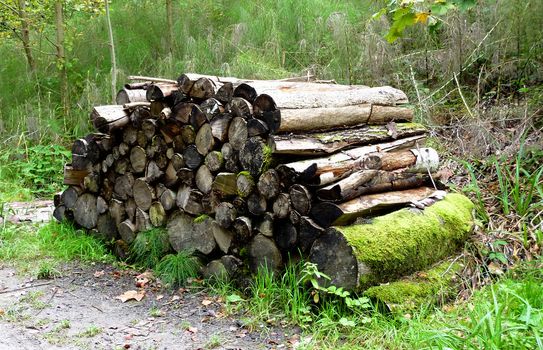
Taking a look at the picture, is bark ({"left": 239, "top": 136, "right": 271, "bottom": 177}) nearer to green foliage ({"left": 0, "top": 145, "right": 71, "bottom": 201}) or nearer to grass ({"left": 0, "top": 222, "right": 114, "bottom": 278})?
grass ({"left": 0, "top": 222, "right": 114, "bottom": 278})

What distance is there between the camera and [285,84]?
5156mm

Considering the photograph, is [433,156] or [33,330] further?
[433,156]

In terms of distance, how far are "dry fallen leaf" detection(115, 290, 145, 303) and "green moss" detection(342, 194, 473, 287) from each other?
1727 mm

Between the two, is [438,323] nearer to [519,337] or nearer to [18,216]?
[519,337]

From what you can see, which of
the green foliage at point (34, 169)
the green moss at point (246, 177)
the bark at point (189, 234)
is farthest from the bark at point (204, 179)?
the green foliage at point (34, 169)

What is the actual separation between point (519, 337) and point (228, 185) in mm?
2339

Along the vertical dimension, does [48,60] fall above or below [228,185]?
above

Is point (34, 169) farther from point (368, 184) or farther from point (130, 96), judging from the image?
point (368, 184)

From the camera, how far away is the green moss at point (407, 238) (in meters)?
3.89

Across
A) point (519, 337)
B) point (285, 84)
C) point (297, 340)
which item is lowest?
point (297, 340)

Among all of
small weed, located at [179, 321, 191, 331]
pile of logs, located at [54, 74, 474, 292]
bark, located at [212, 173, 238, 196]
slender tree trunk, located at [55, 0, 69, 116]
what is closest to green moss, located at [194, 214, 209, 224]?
pile of logs, located at [54, 74, 474, 292]

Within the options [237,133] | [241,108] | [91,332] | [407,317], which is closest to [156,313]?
[91,332]

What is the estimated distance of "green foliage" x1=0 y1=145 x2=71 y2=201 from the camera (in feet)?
26.0

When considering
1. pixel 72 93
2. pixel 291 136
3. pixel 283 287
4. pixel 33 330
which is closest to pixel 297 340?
pixel 283 287
